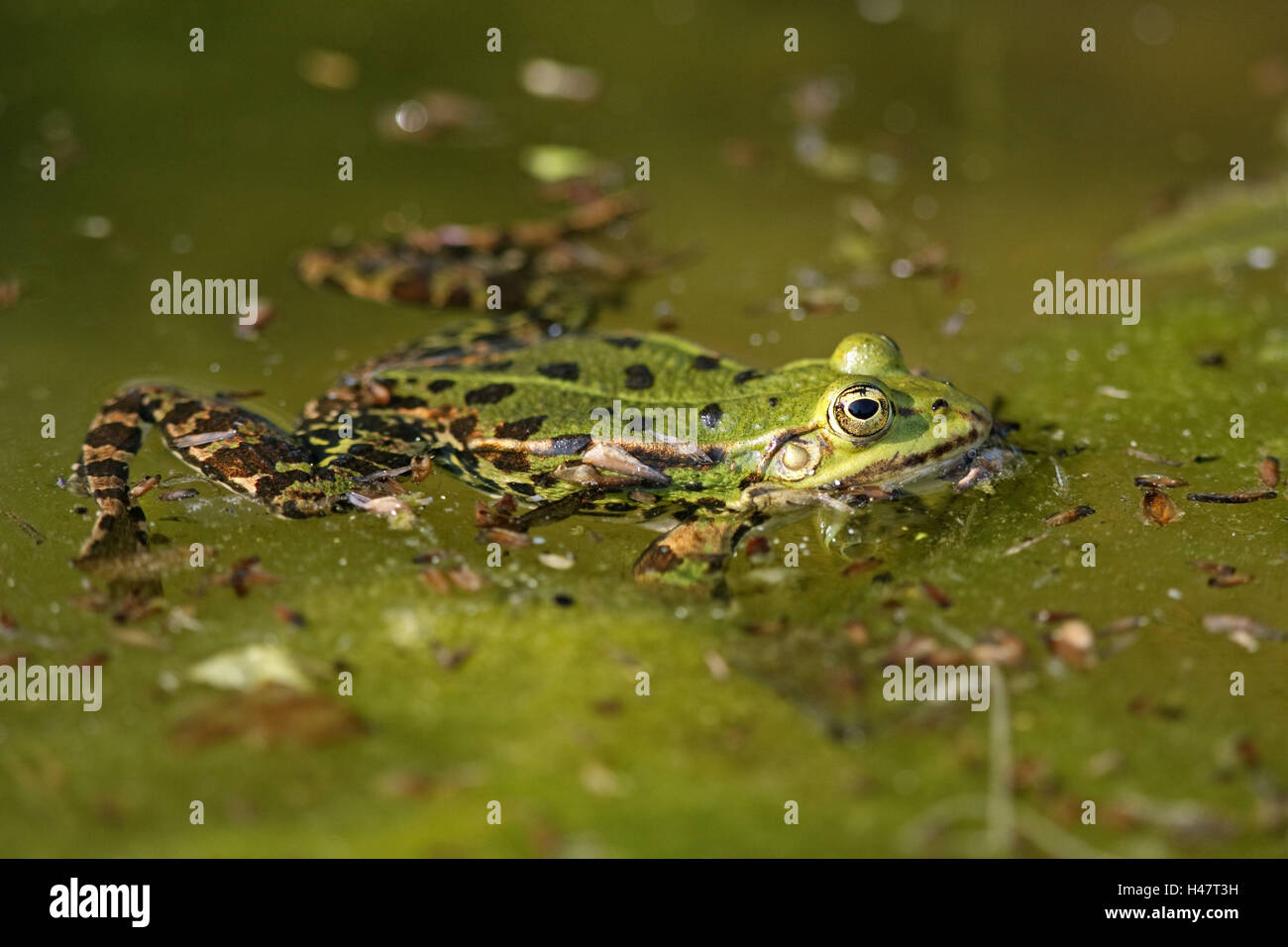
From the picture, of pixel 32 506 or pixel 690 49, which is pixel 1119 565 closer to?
pixel 32 506

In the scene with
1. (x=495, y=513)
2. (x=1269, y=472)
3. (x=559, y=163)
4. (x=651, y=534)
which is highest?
(x=559, y=163)

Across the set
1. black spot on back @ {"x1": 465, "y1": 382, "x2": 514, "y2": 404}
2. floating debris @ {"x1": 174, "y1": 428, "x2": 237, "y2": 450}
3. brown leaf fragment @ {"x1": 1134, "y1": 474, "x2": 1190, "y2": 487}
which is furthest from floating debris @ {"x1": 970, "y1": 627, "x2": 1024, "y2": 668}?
floating debris @ {"x1": 174, "y1": 428, "x2": 237, "y2": 450}

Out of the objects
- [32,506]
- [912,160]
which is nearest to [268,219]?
[32,506]

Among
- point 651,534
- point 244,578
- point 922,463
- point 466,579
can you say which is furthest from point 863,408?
point 244,578

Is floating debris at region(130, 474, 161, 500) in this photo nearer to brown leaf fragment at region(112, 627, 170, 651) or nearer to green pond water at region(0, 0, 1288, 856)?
green pond water at region(0, 0, 1288, 856)

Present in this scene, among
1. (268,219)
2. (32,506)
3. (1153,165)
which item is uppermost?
(1153,165)

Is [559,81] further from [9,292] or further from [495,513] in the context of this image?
[495,513]

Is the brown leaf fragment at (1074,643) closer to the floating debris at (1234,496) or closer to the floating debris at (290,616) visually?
the floating debris at (1234,496)

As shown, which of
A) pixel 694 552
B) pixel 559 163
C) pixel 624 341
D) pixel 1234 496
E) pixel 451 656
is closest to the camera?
pixel 451 656
